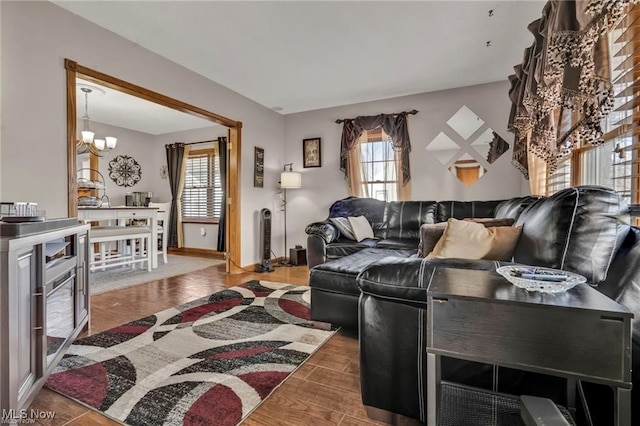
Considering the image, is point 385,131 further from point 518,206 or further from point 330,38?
point 518,206

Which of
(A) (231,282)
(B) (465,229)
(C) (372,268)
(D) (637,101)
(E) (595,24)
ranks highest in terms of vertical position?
(E) (595,24)

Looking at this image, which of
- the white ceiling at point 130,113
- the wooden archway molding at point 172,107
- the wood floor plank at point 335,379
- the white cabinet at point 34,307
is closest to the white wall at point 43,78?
the wooden archway molding at point 172,107

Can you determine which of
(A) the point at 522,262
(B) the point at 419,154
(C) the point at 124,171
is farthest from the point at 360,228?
(C) the point at 124,171

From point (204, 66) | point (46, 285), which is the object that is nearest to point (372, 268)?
point (46, 285)

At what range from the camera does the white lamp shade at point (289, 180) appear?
481cm

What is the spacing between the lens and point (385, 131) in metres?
4.49

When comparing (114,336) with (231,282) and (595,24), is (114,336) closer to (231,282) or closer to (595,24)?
(231,282)

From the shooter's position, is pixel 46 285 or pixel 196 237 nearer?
pixel 46 285

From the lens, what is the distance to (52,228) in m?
1.54

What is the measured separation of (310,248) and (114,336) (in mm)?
1967

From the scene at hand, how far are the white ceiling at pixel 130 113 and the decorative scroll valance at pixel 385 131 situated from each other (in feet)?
7.91

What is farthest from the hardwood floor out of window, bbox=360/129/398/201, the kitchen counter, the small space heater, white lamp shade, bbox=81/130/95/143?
window, bbox=360/129/398/201

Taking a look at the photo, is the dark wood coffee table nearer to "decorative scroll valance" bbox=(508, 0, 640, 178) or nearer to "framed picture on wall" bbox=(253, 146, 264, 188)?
"decorative scroll valance" bbox=(508, 0, 640, 178)

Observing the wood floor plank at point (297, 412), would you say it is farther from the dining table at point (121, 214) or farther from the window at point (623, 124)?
the dining table at point (121, 214)
